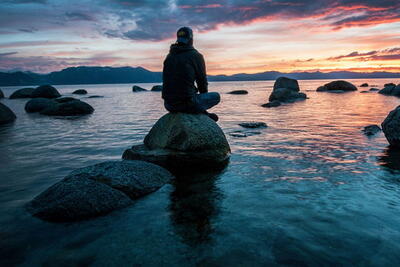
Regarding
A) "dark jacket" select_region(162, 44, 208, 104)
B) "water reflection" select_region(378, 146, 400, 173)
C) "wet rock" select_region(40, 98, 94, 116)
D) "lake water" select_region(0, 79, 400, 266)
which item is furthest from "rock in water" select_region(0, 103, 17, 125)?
"water reflection" select_region(378, 146, 400, 173)

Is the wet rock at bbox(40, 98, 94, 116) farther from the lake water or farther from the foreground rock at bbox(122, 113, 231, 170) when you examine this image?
the foreground rock at bbox(122, 113, 231, 170)

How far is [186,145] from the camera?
25.2ft

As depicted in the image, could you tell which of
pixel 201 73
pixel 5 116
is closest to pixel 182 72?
pixel 201 73

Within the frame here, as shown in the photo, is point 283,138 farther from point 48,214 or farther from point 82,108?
point 82,108

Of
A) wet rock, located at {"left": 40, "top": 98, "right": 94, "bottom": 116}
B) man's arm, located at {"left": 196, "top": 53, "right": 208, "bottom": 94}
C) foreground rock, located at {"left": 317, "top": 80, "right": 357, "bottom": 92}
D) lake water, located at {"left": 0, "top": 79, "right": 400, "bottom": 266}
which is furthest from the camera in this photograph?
foreground rock, located at {"left": 317, "top": 80, "right": 357, "bottom": 92}

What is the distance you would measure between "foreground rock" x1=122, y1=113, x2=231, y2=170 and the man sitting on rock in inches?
12.5

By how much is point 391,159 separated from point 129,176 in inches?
289

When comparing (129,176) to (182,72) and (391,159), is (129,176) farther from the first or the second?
(391,159)

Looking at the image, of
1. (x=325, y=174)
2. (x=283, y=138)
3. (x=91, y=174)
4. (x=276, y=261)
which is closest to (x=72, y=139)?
(x=91, y=174)

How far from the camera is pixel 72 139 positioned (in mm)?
12125

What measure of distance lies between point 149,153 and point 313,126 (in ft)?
32.9

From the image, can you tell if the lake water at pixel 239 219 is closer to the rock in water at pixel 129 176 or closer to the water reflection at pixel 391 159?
the water reflection at pixel 391 159

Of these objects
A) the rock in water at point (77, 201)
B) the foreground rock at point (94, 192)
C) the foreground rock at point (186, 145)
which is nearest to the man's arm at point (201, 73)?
the foreground rock at point (186, 145)

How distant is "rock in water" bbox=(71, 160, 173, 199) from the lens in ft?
18.6
